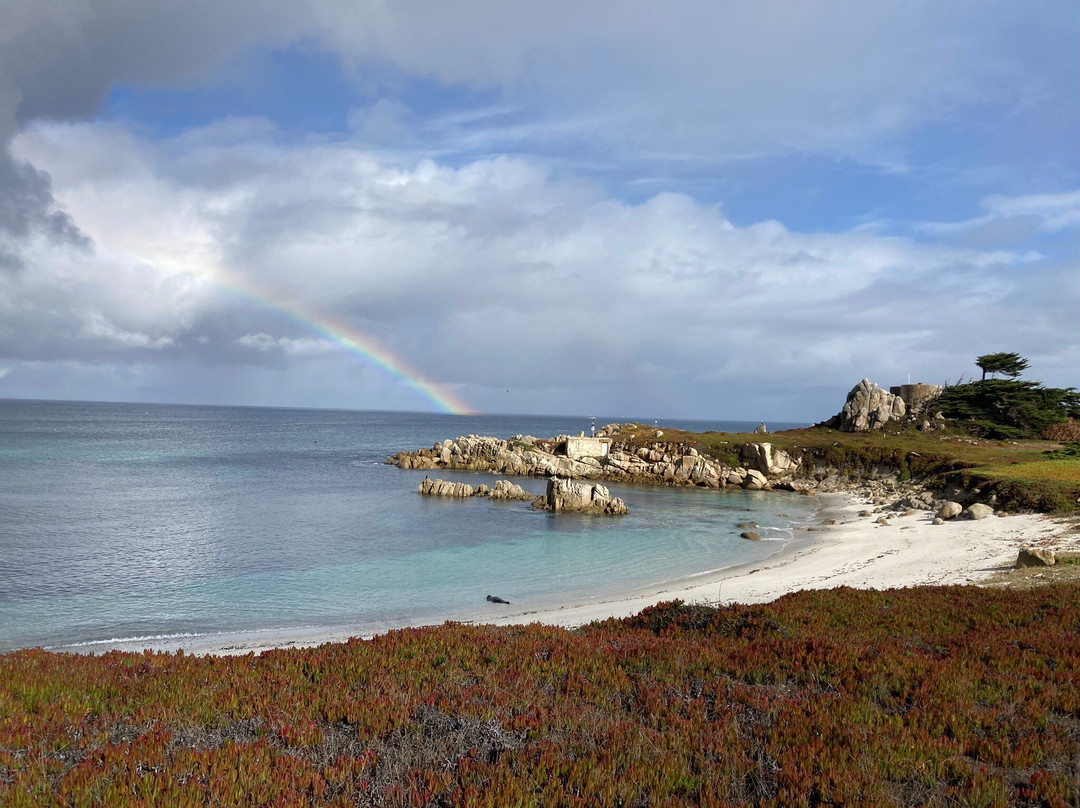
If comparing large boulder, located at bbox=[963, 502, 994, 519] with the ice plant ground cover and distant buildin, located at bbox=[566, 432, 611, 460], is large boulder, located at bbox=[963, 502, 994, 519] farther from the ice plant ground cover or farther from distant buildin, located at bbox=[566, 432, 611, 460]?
distant buildin, located at bbox=[566, 432, 611, 460]

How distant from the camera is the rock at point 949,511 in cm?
3816

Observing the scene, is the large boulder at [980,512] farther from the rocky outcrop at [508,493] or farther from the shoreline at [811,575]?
the rocky outcrop at [508,493]

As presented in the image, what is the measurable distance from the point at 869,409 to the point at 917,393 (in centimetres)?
1042

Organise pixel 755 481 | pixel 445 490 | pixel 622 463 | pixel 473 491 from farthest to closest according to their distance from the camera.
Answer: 1. pixel 622 463
2. pixel 755 481
3. pixel 473 491
4. pixel 445 490

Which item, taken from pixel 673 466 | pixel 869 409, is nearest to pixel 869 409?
pixel 869 409

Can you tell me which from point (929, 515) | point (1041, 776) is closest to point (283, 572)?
point (1041, 776)

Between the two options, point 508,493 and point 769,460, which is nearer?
point 508,493

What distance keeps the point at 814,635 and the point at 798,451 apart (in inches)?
2629

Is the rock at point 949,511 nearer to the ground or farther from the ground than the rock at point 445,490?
farther from the ground

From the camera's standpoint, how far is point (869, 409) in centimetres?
8456

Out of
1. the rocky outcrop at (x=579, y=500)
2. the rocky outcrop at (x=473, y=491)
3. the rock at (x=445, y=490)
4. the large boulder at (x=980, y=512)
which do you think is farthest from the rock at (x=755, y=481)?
the large boulder at (x=980, y=512)

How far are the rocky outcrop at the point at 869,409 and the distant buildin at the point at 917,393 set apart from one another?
2.41 m

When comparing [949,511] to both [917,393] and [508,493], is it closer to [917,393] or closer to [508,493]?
[508,493]

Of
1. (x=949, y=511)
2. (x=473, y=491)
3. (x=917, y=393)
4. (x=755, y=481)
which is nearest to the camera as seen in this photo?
(x=949, y=511)
